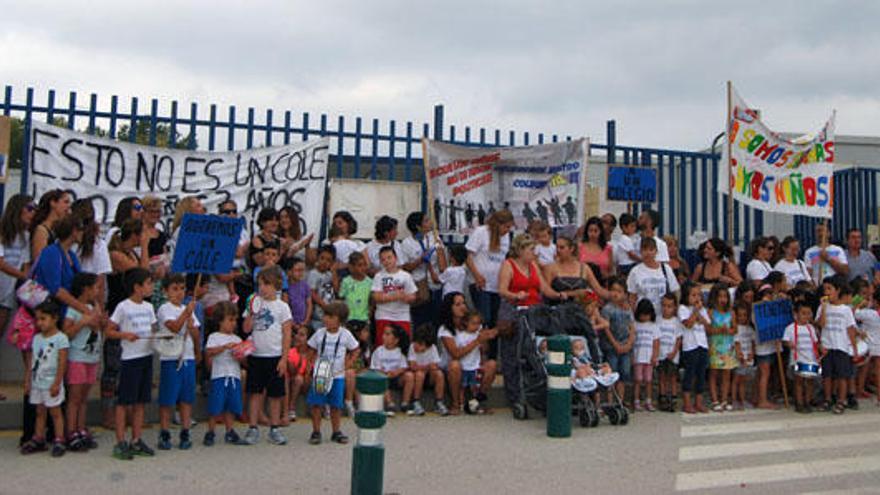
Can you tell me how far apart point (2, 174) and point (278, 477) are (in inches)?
191

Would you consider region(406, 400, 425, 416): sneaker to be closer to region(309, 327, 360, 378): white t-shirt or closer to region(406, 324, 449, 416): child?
region(406, 324, 449, 416): child

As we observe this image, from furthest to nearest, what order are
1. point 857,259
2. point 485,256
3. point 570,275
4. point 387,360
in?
point 857,259
point 485,256
point 570,275
point 387,360

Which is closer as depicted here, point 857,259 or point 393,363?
point 393,363

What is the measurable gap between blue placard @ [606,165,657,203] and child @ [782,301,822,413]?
2.88 metres

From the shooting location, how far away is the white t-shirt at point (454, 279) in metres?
9.58

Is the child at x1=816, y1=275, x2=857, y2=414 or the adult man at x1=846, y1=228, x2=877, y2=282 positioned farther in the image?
the adult man at x1=846, y1=228, x2=877, y2=282

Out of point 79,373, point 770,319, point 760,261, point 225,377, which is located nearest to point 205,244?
point 225,377

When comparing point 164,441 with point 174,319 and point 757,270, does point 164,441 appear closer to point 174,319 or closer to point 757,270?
point 174,319

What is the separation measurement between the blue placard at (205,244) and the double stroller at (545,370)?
127 inches

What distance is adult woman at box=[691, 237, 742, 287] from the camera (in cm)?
1048

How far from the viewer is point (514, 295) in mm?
8938

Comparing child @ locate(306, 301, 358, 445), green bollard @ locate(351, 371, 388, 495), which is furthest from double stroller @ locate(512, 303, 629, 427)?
green bollard @ locate(351, 371, 388, 495)

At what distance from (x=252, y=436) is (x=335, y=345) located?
1.06 m

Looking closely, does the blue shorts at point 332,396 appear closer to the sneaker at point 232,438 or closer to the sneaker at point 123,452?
the sneaker at point 232,438
